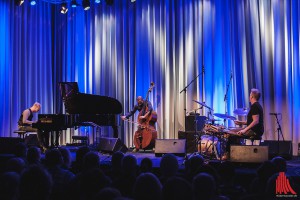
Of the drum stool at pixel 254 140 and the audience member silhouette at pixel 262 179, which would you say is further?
the drum stool at pixel 254 140

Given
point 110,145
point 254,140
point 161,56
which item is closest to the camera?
point 254,140

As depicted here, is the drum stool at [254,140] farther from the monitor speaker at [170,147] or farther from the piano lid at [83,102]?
the piano lid at [83,102]

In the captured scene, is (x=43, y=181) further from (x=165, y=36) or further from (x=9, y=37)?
(x=9, y=37)

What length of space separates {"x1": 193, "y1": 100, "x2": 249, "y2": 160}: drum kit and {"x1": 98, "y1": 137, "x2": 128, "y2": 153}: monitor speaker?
5.99ft

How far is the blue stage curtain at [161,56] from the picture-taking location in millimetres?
9945

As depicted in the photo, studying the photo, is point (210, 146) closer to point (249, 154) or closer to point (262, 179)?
point (249, 154)

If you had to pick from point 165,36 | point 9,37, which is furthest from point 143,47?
point 9,37

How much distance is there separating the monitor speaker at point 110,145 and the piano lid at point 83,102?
3.57ft

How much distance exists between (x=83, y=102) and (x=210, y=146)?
11.8 ft

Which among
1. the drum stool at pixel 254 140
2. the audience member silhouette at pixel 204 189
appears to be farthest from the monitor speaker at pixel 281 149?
the audience member silhouette at pixel 204 189

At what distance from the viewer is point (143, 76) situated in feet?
40.2

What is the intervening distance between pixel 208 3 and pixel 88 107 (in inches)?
173

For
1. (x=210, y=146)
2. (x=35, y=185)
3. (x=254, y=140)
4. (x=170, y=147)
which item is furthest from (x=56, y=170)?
(x=254, y=140)

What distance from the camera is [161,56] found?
11914 mm
